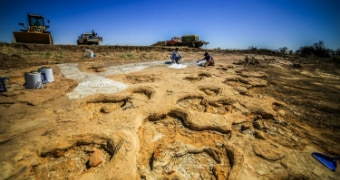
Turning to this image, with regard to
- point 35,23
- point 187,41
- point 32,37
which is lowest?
point 32,37

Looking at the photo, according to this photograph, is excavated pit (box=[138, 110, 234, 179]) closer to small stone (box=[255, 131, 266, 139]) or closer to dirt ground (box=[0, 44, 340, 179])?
dirt ground (box=[0, 44, 340, 179])

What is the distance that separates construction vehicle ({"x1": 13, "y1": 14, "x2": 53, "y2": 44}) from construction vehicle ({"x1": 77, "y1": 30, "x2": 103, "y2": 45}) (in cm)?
332

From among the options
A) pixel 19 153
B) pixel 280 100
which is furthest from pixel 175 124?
pixel 280 100

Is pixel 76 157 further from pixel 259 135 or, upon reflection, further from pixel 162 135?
pixel 259 135

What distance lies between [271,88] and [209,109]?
105 inches

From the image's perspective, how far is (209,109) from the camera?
3088 millimetres

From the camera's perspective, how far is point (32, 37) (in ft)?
35.9

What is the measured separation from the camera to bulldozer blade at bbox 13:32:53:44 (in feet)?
34.9

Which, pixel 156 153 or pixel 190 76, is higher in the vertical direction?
pixel 190 76

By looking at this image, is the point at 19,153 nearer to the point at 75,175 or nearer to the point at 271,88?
the point at 75,175

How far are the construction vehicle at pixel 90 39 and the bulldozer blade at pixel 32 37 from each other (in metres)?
3.52

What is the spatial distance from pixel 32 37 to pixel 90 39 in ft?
14.9

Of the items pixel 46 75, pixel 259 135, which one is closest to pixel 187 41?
pixel 46 75

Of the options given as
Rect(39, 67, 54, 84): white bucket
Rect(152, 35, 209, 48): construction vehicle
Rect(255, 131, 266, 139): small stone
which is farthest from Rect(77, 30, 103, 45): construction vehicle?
Rect(255, 131, 266, 139): small stone
